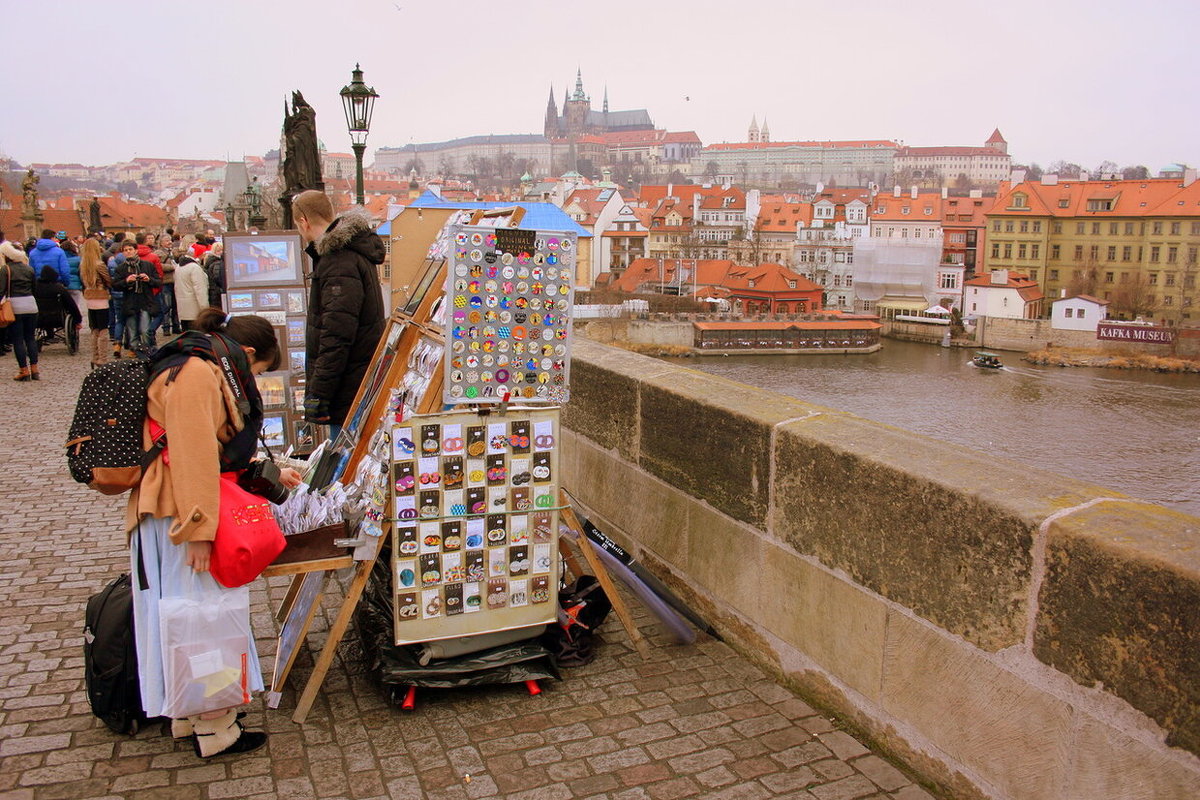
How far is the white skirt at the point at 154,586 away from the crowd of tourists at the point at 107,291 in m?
7.04

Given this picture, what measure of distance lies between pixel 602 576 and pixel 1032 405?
162 feet

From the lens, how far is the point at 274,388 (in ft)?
22.9

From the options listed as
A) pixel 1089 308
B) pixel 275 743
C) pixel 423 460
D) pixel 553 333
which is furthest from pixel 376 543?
pixel 1089 308

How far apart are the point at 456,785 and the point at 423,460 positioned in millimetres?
1013

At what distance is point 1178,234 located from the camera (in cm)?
7594

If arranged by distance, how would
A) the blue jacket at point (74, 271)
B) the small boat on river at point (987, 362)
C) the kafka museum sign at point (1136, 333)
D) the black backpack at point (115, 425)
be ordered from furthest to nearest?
the kafka museum sign at point (1136, 333) → the small boat on river at point (987, 362) → the blue jacket at point (74, 271) → the black backpack at point (115, 425)

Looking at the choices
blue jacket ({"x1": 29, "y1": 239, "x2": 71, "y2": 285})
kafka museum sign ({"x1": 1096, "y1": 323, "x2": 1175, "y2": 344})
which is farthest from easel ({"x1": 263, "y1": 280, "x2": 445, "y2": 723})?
kafka museum sign ({"x1": 1096, "y1": 323, "x2": 1175, "y2": 344})

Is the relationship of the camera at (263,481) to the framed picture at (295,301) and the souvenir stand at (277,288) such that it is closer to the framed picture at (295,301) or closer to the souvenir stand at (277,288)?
the souvenir stand at (277,288)

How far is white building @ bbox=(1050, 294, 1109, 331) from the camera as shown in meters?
68.7

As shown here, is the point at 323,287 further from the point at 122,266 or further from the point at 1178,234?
the point at 1178,234

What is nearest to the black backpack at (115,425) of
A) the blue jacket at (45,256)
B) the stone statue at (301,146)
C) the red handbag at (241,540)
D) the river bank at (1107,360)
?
the red handbag at (241,540)

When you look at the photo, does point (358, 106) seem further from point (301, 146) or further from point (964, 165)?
point (964, 165)

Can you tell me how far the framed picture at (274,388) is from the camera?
695cm

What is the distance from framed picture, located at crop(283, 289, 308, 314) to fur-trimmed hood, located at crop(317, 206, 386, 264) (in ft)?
11.5
